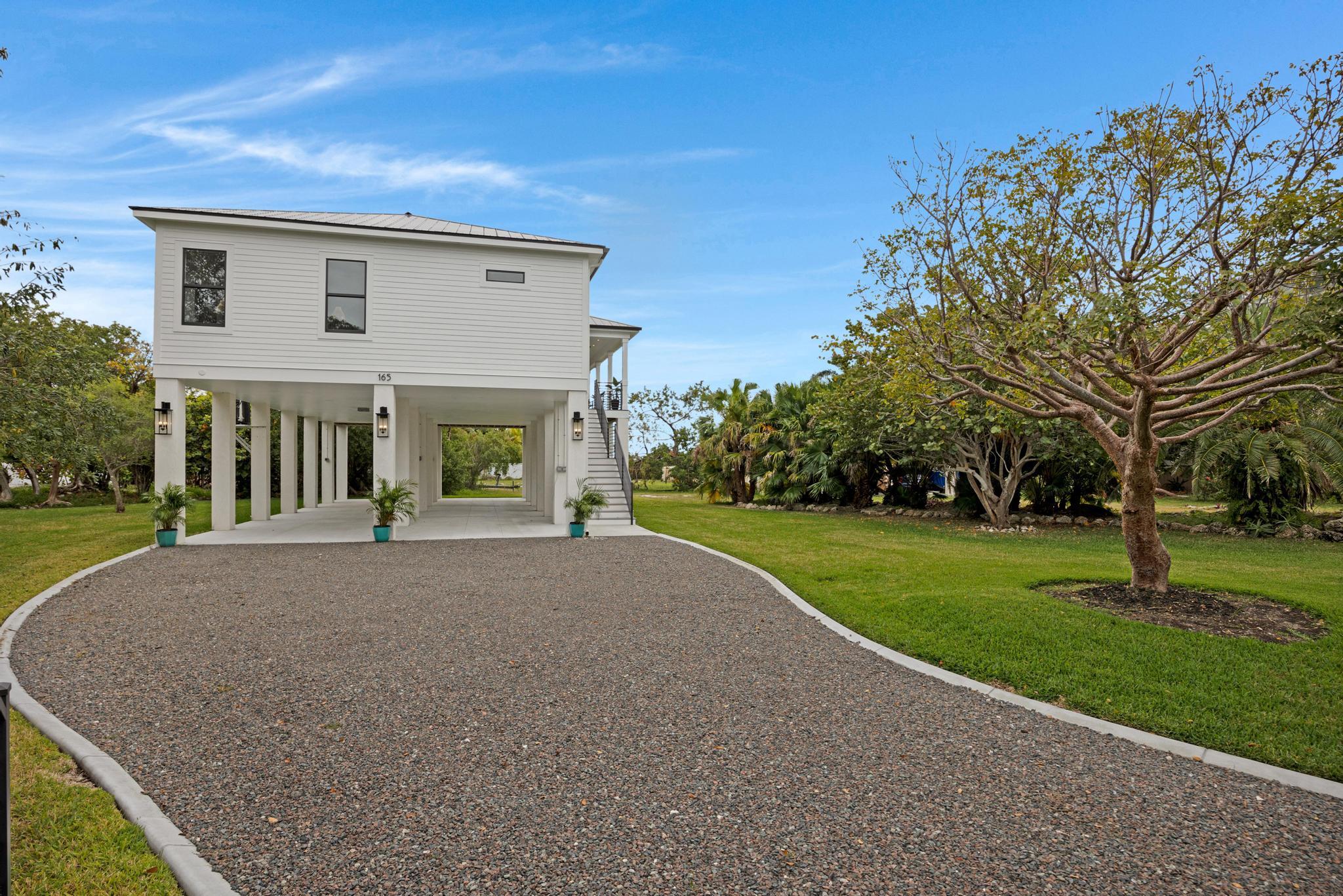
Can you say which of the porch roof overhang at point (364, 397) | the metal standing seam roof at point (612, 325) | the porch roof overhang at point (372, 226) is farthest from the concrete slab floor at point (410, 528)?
the porch roof overhang at point (372, 226)

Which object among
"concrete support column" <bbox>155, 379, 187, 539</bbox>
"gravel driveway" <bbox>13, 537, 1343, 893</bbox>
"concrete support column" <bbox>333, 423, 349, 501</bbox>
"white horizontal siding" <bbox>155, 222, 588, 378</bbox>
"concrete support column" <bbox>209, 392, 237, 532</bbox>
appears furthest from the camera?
"concrete support column" <bbox>333, 423, 349, 501</bbox>

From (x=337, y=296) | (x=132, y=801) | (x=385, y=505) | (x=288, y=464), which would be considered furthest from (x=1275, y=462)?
(x=288, y=464)

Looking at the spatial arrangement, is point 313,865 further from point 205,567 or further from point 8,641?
point 205,567

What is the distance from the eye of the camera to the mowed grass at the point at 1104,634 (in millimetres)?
4520

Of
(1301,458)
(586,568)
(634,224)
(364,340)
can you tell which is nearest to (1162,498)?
(1301,458)

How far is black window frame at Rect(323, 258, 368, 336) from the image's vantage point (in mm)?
13180

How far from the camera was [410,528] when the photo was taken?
1510cm

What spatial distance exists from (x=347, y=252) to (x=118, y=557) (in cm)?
633

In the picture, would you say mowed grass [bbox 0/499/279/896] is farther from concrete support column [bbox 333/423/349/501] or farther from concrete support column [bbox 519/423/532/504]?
concrete support column [bbox 333/423/349/501]

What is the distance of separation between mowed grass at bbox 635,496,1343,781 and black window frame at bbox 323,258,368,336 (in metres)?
7.98

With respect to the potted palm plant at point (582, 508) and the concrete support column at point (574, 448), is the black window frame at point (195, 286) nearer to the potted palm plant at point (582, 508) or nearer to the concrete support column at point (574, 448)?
the concrete support column at point (574, 448)

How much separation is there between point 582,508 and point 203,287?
7.82 m

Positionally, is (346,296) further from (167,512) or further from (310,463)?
(310,463)

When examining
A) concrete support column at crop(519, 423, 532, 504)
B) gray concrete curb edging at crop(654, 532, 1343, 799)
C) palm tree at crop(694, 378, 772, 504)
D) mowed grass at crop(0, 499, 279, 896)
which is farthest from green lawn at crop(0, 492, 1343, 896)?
concrete support column at crop(519, 423, 532, 504)
